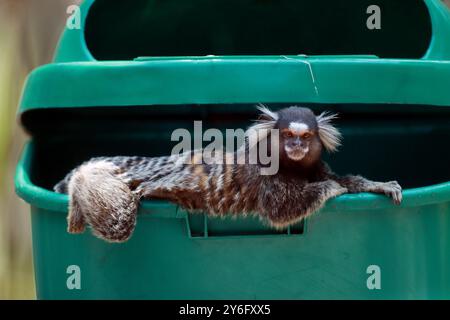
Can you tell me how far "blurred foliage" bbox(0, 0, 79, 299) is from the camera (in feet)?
11.6

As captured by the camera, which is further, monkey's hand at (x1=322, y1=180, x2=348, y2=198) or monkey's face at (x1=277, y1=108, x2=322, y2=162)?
monkey's face at (x1=277, y1=108, x2=322, y2=162)

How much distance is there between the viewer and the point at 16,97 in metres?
3.66

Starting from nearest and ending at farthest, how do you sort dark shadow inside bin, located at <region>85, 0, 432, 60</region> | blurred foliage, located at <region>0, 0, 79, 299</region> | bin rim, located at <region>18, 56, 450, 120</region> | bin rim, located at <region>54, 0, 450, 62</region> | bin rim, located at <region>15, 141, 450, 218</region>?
bin rim, located at <region>15, 141, 450, 218</region> < bin rim, located at <region>18, 56, 450, 120</region> < bin rim, located at <region>54, 0, 450, 62</region> < dark shadow inside bin, located at <region>85, 0, 432, 60</region> < blurred foliage, located at <region>0, 0, 79, 299</region>

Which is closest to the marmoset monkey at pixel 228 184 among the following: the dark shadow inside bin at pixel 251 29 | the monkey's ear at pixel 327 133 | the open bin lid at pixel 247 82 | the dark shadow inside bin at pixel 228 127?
the monkey's ear at pixel 327 133

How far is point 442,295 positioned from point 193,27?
4.55 ft

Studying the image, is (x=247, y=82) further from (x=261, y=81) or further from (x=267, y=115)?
(x=267, y=115)

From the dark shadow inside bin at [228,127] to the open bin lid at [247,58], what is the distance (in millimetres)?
209

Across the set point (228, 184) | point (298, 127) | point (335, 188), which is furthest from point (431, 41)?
point (228, 184)

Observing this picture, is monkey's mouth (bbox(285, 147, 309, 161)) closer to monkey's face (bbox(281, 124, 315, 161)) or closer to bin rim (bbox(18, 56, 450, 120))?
monkey's face (bbox(281, 124, 315, 161))

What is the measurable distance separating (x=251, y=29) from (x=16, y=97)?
1573mm

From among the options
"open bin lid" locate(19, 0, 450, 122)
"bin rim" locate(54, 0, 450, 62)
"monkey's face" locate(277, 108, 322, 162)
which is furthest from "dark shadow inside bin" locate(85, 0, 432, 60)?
"monkey's face" locate(277, 108, 322, 162)

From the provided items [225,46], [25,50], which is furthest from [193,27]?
[25,50]

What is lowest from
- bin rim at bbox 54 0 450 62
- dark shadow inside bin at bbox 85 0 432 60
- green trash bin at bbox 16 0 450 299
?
green trash bin at bbox 16 0 450 299
